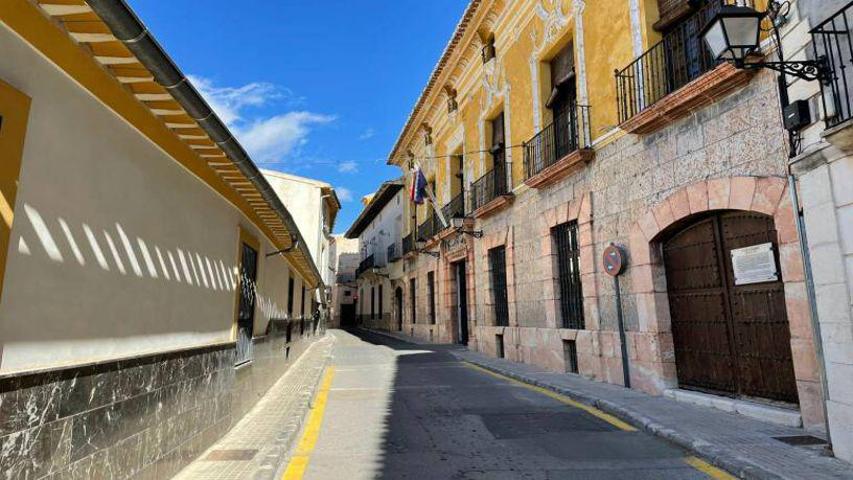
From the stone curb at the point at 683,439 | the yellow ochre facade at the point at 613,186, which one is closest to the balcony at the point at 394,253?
the yellow ochre facade at the point at 613,186

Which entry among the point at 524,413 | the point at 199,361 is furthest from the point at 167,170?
the point at 524,413

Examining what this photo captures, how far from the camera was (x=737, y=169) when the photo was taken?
6168 millimetres

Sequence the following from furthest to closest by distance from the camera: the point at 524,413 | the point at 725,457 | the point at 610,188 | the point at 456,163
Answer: the point at 456,163 < the point at 610,188 < the point at 524,413 < the point at 725,457

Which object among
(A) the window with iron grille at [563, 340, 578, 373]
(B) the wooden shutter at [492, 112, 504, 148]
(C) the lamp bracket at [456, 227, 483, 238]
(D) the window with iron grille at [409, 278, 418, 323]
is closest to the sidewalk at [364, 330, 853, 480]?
(A) the window with iron grille at [563, 340, 578, 373]

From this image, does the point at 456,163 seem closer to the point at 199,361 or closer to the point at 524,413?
the point at 524,413

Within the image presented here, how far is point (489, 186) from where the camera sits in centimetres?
1470

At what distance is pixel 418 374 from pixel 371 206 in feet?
82.6

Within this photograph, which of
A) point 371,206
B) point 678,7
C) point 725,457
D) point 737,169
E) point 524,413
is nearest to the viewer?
point 725,457

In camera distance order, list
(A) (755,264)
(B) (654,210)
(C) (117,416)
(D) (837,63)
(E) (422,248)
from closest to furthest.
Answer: (C) (117,416) → (D) (837,63) → (A) (755,264) → (B) (654,210) → (E) (422,248)

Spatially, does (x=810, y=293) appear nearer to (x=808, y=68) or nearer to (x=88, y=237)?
(x=808, y=68)

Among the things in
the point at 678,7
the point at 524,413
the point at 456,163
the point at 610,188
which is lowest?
the point at 524,413

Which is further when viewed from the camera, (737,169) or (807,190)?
(737,169)

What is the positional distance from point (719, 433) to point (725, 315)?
193 centimetres

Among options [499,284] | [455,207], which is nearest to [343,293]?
[455,207]
